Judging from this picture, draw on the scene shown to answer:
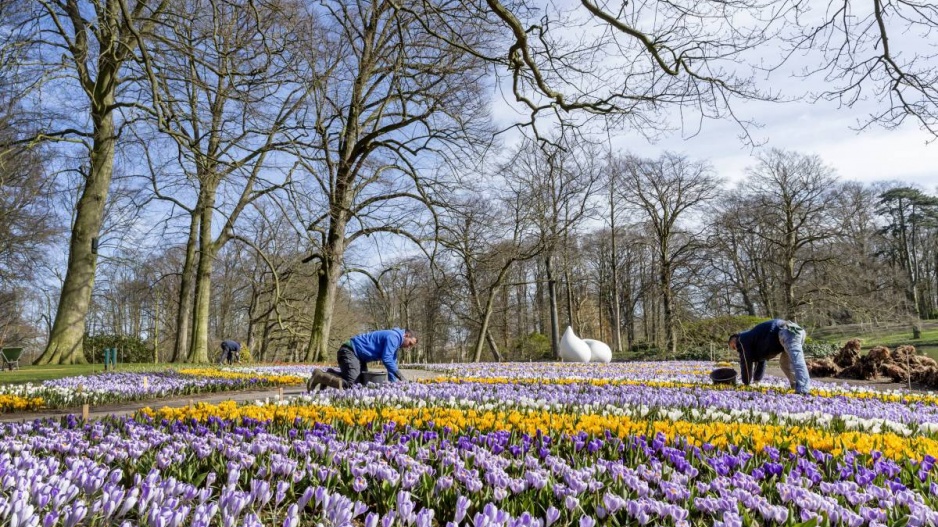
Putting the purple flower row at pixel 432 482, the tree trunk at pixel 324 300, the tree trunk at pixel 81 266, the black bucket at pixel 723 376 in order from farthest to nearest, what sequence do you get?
the tree trunk at pixel 324 300
the tree trunk at pixel 81 266
the black bucket at pixel 723 376
the purple flower row at pixel 432 482

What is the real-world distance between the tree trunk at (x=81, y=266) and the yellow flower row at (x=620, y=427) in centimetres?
1288

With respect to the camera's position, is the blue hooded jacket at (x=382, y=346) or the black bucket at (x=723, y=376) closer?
the blue hooded jacket at (x=382, y=346)

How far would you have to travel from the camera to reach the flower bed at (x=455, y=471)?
2.28 meters

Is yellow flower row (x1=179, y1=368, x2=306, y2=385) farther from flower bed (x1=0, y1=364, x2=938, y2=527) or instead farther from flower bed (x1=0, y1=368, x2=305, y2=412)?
flower bed (x1=0, y1=364, x2=938, y2=527)

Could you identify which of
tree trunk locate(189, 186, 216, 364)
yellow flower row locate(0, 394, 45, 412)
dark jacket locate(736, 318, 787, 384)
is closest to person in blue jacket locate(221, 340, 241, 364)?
tree trunk locate(189, 186, 216, 364)

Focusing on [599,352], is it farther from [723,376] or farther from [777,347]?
[777,347]

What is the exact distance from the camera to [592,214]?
2589 centimetres

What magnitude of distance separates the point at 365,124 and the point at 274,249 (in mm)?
14292

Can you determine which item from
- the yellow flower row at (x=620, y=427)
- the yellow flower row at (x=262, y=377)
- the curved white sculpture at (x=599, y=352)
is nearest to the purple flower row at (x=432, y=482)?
the yellow flower row at (x=620, y=427)

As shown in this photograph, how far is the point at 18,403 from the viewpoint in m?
7.44

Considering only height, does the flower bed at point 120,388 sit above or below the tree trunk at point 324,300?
below

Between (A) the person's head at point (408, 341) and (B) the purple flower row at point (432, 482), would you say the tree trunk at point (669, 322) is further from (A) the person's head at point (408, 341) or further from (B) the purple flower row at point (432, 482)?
(B) the purple flower row at point (432, 482)

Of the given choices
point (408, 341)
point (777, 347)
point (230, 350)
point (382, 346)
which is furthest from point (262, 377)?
point (230, 350)

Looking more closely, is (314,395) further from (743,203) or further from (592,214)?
(743,203)
